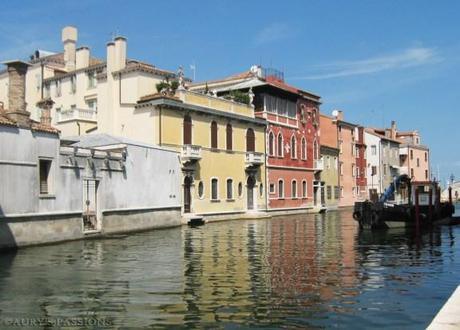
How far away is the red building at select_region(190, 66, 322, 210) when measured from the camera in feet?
147

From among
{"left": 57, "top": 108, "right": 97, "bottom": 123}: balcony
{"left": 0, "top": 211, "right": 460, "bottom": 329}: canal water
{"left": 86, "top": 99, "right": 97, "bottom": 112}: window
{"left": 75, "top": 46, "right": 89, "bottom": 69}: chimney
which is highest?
{"left": 75, "top": 46, "right": 89, "bottom": 69}: chimney

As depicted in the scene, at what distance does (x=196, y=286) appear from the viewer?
11.9 meters

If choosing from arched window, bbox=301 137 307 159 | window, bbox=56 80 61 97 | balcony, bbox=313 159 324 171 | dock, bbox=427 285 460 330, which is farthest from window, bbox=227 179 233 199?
dock, bbox=427 285 460 330

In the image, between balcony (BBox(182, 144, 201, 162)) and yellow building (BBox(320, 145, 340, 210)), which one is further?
yellow building (BBox(320, 145, 340, 210))

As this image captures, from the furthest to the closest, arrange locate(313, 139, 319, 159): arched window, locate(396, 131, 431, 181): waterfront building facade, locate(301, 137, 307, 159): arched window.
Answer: locate(396, 131, 431, 181): waterfront building facade
locate(313, 139, 319, 159): arched window
locate(301, 137, 307, 159): arched window

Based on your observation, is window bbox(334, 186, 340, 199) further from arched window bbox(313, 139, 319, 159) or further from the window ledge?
the window ledge

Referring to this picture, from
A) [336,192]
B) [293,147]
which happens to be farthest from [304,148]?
[336,192]

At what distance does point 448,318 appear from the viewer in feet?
23.1

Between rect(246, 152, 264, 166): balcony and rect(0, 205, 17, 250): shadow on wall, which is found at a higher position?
rect(246, 152, 264, 166): balcony

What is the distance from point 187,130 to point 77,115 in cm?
786

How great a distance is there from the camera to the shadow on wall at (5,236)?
65.2ft

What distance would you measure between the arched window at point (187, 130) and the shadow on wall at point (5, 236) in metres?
16.9

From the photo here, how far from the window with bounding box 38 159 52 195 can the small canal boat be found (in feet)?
51.9

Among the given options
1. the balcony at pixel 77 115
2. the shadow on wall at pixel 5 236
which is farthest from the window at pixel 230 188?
the shadow on wall at pixel 5 236
